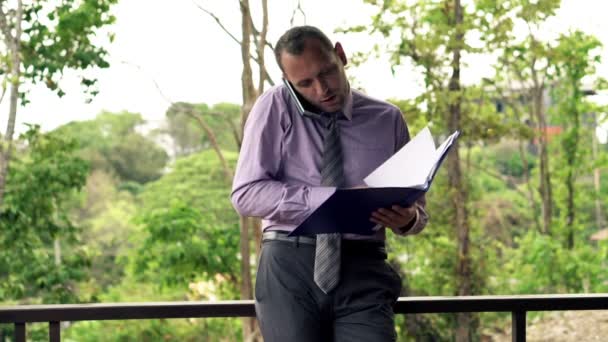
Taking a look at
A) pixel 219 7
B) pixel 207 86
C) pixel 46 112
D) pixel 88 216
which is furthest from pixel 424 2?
pixel 88 216

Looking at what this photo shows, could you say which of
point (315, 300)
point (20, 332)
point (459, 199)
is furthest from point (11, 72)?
point (315, 300)

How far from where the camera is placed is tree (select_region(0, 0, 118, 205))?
802cm

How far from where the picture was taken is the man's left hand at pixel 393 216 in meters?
1.83

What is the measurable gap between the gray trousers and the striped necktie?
27mm

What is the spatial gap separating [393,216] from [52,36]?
7214 mm

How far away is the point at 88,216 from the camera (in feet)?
79.3

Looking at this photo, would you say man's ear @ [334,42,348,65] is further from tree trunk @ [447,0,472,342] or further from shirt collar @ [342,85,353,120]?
tree trunk @ [447,0,472,342]

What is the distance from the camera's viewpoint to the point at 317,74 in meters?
1.94

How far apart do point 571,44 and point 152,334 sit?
22.0ft

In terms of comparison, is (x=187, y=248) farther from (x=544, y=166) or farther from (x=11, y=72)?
(x=544, y=166)

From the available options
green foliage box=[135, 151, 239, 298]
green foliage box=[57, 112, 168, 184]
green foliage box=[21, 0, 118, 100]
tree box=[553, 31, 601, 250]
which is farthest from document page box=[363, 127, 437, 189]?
green foliage box=[57, 112, 168, 184]

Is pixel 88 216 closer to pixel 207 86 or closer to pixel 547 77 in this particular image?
pixel 207 86

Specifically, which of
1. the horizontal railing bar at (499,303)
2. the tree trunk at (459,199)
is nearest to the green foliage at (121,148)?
the tree trunk at (459,199)

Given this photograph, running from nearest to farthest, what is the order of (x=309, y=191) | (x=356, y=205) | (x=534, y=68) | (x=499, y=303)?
(x=356, y=205)
(x=309, y=191)
(x=499, y=303)
(x=534, y=68)
